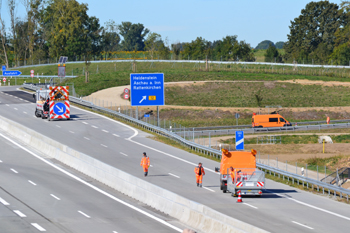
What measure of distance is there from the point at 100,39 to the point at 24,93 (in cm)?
6600

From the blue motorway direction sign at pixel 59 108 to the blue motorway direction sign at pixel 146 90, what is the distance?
27.4 feet

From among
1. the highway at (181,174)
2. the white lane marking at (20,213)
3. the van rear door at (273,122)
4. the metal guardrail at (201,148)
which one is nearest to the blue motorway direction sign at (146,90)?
the metal guardrail at (201,148)

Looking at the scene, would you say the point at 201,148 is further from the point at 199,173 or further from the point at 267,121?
the point at 267,121

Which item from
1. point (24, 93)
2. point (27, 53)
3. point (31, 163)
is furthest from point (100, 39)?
point (31, 163)

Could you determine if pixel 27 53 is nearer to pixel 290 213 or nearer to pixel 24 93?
pixel 24 93

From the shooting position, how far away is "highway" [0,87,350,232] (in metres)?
20.4

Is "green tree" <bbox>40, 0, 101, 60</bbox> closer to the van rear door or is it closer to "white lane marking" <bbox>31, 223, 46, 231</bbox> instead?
the van rear door

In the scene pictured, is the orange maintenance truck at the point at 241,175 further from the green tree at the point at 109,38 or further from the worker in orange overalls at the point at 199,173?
the green tree at the point at 109,38

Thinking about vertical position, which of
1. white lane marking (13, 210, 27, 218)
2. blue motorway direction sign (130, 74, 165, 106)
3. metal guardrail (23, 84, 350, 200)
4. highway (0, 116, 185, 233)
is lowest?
metal guardrail (23, 84, 350, 200)

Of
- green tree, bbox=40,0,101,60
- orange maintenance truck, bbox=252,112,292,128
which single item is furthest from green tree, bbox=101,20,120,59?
orange maintenance truck, bbox=252,112,292,128

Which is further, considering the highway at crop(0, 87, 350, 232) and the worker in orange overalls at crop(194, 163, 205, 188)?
the worker in orange overalls at crop(194, 163, 205, 188)

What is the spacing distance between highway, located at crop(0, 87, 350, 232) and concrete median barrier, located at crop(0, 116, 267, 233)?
2.56 meters

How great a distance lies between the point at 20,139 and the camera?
132 ft

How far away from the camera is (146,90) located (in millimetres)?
49750
